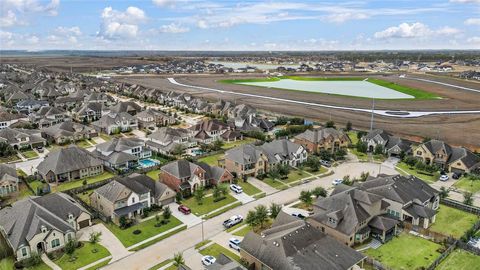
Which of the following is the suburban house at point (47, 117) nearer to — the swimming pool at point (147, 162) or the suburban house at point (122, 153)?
the suburban house at point (122, 153)

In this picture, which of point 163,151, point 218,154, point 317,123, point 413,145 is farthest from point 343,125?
point 163,151

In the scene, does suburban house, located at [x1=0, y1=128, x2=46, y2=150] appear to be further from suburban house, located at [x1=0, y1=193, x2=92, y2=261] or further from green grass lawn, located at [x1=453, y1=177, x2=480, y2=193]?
green grass lawn, located at [x1=453, y1=177, x2=480, y2=193]

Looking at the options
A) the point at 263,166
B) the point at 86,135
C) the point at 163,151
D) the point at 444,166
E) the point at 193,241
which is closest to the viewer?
the point at 193,241

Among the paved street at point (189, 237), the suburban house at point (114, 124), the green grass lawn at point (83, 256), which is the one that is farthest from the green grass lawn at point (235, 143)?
the green grass lawn at point (83, 256)

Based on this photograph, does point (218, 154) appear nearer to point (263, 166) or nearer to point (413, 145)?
point (263, 166)

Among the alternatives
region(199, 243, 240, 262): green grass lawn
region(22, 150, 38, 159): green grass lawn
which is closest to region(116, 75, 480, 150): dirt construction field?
region(199, 243, 240, 262): green grass lawn
